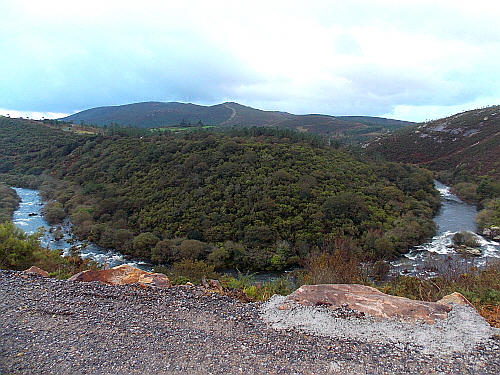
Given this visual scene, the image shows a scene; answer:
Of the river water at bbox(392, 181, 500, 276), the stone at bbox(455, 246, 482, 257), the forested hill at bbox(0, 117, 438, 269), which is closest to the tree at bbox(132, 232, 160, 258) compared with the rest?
the forested hill at bbox(0, 117, 438, 269)

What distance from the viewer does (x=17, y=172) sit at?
45.6 metres

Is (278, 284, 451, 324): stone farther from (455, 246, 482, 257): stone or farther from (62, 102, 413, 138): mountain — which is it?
(62, 102, 413, 138): mountain

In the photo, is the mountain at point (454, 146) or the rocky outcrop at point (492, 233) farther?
the mountain at point (454, 146)

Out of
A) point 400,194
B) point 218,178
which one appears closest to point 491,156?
point 400,194

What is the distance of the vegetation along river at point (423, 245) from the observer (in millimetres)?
19484

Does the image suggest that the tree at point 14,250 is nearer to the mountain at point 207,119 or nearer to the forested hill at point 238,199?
the forested hill at point 238,199

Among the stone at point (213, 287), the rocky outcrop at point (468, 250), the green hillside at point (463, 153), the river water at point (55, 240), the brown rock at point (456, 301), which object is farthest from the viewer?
the green hillside at point (463, 153)

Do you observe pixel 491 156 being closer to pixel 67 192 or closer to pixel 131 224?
pixel 131 224

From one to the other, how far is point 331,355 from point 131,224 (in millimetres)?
25950

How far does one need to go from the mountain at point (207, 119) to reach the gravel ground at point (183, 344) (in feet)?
359

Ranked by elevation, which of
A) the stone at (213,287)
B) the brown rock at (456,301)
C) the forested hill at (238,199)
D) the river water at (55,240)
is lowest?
the river water at (55,240)

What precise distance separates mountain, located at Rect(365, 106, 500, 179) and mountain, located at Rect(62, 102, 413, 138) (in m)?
35.7

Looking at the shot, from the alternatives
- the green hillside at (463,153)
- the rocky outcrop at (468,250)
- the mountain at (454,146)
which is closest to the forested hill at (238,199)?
the rocky outcrop at (468,250)

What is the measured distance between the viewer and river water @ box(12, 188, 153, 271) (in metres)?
22.4
